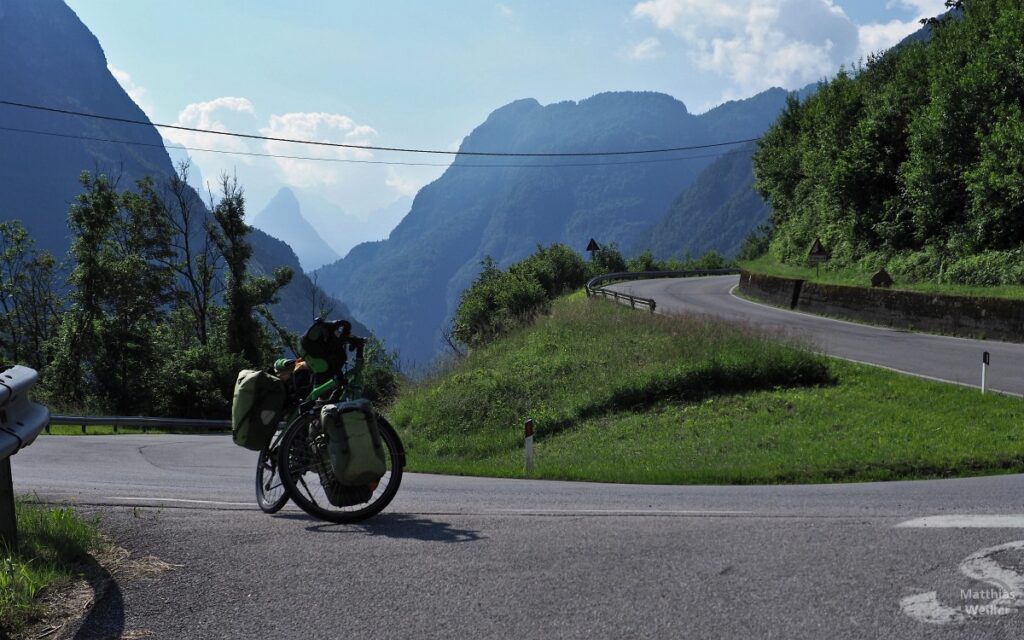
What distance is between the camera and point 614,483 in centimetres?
1118

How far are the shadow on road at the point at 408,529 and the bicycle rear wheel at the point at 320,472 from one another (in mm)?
109

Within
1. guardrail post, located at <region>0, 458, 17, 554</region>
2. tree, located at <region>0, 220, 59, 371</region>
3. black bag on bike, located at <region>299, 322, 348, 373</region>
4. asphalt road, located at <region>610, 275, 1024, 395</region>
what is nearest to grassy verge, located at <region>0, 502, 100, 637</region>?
→ guardrail post, located at <region>0, 458, 17, 554</region>

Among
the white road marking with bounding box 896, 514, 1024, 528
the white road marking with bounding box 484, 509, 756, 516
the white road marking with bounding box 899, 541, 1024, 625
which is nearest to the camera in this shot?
the white road marking with bounding box 899, 541, 1024, 625

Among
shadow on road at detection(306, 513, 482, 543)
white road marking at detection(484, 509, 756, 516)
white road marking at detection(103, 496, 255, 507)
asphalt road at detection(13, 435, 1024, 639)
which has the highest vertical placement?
asphalt road at detection(13, 435, 1024, 639)

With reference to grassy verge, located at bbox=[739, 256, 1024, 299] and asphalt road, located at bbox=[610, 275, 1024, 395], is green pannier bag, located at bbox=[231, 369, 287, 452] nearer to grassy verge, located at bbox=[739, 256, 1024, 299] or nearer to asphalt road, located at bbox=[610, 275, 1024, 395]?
asphalt road, located at bbox=[610, 275, 1024, 395]

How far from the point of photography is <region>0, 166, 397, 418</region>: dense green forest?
51.7 m

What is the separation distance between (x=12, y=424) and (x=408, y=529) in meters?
2.49

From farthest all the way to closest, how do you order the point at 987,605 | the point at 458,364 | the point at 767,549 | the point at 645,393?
the point at 458,364 → the point at 645,393 → the point at 767,549 → the point at 987,605

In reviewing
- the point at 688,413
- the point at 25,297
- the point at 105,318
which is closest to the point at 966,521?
the point at 688,413

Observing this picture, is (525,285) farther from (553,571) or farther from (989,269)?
(553,571)

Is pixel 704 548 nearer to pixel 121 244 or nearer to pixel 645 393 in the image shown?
pixel 645 393

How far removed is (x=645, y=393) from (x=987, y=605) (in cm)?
1644

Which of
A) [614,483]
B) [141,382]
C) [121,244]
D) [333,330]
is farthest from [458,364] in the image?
[121,244]

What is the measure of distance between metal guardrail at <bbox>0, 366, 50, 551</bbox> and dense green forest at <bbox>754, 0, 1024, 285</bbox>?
30342 millimetres
